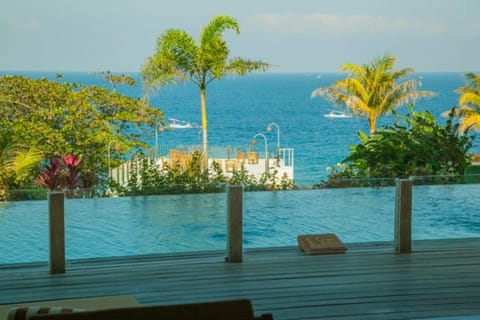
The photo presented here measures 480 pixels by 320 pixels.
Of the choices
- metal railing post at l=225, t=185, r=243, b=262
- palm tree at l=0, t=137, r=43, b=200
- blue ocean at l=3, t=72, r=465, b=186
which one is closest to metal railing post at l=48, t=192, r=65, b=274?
metal railing post at l=225, t=185, r=243, b=262

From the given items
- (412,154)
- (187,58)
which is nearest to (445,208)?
(412,154)

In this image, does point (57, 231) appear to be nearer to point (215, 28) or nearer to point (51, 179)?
point (51, 179)

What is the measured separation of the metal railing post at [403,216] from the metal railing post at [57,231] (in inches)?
85.5

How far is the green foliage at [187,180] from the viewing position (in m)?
4.99

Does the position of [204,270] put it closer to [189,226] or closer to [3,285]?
[189,226]

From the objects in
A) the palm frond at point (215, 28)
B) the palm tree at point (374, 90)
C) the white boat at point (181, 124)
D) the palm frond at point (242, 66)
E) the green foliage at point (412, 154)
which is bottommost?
the green foliage at point (412, 154)

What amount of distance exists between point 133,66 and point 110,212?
47.6 m

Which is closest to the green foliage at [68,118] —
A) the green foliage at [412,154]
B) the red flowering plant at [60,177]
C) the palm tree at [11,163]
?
the palm tree at [11,163]

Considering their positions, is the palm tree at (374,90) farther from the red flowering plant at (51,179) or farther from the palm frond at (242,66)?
the red flowering plant at (51,179)

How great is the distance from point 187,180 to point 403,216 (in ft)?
17.1

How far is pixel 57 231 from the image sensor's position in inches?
180

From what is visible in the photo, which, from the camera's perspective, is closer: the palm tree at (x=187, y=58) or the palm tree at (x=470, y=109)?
the palm tree at (x=470, y=109)

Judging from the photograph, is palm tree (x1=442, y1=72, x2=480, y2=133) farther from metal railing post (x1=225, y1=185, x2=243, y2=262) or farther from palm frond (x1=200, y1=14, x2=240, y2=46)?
metal railing post (x1=225, y1=185, x2=243, y2=262)

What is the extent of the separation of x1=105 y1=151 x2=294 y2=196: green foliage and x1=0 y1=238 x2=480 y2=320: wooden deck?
434mm
